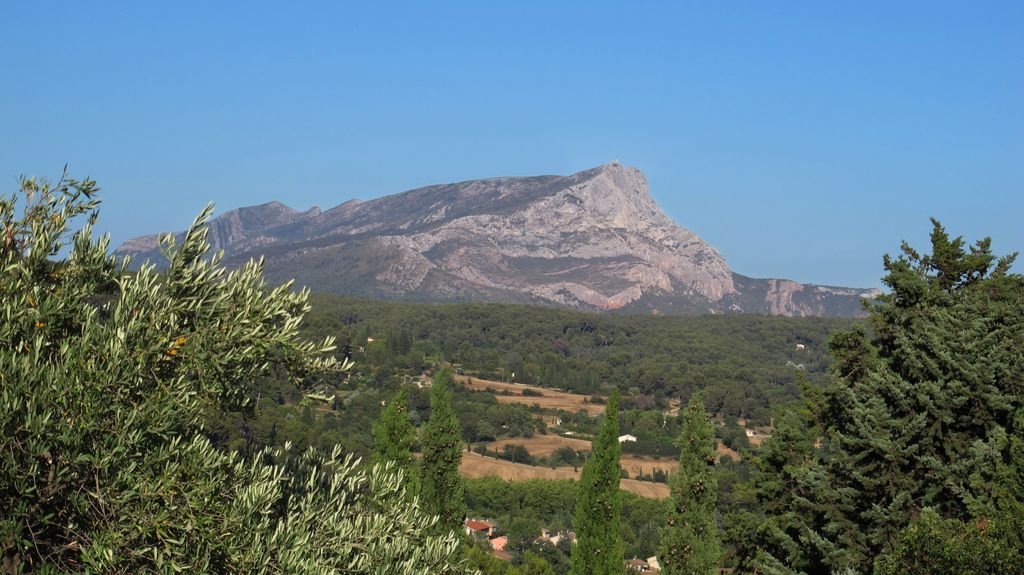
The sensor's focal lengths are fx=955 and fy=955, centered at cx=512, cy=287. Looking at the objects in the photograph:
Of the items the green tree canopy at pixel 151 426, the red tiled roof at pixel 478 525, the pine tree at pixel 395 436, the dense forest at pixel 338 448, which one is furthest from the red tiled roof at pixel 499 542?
the green tree canopy at pixel 151 426

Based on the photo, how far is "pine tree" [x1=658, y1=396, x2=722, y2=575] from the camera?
2725 centimetres

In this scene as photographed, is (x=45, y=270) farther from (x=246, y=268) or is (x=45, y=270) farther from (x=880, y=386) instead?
(x=880, y=386)

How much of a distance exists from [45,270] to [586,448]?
10423cm

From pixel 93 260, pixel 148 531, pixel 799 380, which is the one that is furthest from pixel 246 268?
pixel 799 380

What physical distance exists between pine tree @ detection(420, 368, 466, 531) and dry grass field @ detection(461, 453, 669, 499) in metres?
57.3

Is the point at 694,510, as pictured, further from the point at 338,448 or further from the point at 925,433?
the point at 338,448

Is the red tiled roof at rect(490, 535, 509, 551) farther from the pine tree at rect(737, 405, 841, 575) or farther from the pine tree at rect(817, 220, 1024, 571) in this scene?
the pine tree at rect(817, 220, 1024, 571)

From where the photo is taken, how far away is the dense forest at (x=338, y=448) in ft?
29.6

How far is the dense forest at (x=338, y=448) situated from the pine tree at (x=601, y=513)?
0.21ft

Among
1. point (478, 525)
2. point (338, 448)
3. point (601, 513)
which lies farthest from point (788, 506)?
point (478, 525)

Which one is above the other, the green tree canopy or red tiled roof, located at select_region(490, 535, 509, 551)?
the green tree canopy

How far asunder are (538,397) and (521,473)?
52.1 metres

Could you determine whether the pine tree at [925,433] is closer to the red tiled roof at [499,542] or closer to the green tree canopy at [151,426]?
the green tree canopy at [151,426]

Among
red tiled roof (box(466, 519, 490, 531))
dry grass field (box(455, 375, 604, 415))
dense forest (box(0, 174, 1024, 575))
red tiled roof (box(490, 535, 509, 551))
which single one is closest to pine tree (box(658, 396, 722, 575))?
dense forest (box(0, 174, 1024, 575))
